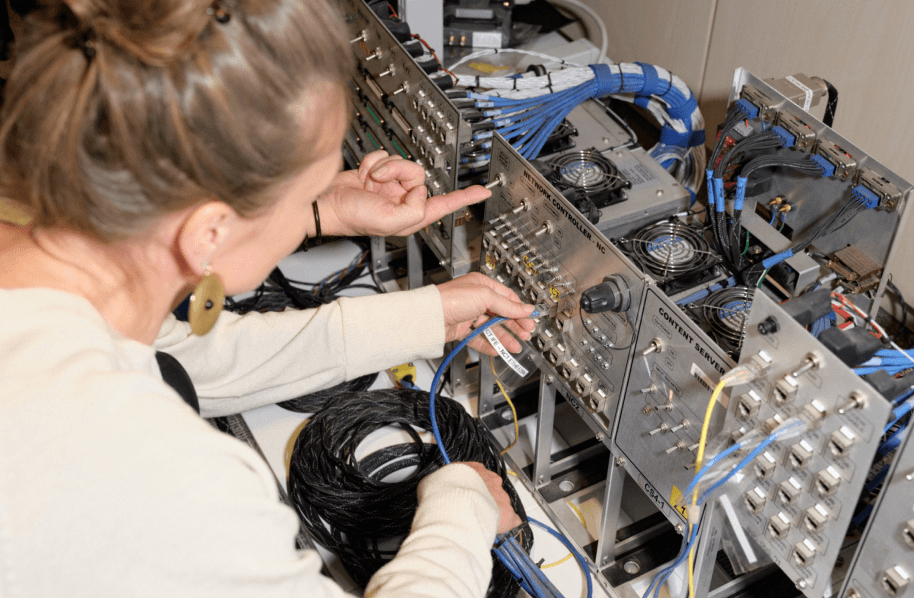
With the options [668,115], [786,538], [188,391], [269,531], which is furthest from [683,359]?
[668,115]

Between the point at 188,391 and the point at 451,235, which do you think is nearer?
the point at 188,391

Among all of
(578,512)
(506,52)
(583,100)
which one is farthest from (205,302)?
(506,52)

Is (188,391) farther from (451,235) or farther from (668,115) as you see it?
(668,115)

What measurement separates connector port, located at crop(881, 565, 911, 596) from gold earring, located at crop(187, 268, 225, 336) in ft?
2.66

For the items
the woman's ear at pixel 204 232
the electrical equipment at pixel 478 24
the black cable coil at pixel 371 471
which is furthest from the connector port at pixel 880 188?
the electrical equipment at pixel 478 24

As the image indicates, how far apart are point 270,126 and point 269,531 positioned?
388 millimetres

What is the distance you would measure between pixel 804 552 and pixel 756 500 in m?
0.08

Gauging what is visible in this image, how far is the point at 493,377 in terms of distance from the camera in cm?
174

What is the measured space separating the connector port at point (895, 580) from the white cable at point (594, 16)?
159 cm

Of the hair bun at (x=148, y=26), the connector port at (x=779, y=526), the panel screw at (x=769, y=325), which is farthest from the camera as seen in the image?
the connector port at (x=779, y=526)

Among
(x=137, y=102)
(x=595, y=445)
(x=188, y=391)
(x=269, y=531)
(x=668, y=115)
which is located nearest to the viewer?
(x=137, y=102)

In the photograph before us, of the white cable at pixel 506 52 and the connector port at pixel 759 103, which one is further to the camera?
the white cable at pixel 506 52

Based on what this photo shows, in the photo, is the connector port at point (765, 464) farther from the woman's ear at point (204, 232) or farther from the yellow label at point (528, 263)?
the woman's ear at point (204, 232)

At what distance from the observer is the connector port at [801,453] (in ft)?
3.17
